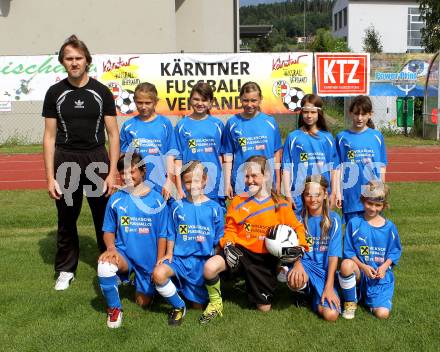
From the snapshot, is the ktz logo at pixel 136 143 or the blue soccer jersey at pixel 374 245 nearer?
the blue soccer jersey at pixel 374 245

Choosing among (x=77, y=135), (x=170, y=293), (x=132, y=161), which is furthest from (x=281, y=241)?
(x=77, y=135)

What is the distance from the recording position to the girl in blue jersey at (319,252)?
3.95 m

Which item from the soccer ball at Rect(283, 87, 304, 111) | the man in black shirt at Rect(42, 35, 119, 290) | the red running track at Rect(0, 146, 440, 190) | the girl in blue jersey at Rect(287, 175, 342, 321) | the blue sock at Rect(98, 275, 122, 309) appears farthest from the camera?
the soccer ball at Rect(283, 87, 304, 111)

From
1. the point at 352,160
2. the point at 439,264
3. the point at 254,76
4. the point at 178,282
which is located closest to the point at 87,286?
the point at 178,282

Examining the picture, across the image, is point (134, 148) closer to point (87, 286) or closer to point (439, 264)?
point (87, 286)

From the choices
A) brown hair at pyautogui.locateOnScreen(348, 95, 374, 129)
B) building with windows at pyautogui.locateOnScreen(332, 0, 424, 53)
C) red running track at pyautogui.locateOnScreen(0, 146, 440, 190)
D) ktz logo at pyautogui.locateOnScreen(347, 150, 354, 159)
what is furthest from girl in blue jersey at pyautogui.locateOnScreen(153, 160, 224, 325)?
building with windows at pyautogui.locateOnScreen(332, 0, 424, 53)

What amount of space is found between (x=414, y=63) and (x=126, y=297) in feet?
45.0

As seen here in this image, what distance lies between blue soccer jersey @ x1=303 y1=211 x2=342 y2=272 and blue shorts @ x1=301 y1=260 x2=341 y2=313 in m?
0.04

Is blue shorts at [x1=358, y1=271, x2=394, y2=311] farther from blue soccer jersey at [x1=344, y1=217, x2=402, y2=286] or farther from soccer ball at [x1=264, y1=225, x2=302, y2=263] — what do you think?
soccer ball at [x1=264, y1=225, x2=302, y2=263]

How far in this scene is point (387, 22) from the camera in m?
61.4

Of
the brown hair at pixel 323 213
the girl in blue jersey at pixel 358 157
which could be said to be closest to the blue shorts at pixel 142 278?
the brown hair at pixel 323 213

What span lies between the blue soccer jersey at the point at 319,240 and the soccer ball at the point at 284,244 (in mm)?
274

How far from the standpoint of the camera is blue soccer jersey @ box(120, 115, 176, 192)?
4652mm

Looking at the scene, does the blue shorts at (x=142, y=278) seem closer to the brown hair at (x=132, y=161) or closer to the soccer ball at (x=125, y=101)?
the brown hair at (x=132, y=161)
